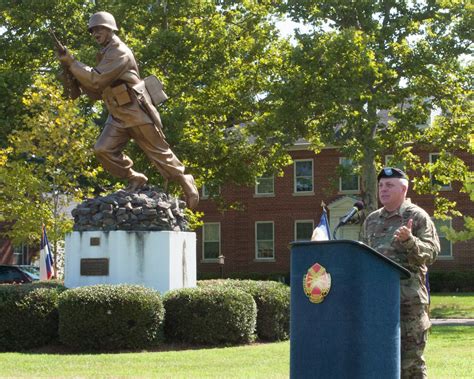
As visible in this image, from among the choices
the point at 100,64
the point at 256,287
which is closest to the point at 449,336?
the point at 256,287

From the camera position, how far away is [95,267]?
15352mm

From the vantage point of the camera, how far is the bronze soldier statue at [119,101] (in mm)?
14906

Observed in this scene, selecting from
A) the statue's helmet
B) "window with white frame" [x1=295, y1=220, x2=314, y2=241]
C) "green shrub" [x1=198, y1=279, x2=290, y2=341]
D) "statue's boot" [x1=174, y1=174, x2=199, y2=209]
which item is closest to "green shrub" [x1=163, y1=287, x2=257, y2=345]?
"green shrub" [x1=198, y1=279, x2=290, y2=341]

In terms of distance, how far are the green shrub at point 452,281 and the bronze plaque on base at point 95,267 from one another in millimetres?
28509

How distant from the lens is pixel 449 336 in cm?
1817

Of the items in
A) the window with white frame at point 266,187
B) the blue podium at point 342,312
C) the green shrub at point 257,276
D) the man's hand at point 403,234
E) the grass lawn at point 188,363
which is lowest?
the grass lawn at point 188,363

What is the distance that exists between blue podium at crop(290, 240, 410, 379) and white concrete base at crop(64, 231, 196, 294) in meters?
9.65

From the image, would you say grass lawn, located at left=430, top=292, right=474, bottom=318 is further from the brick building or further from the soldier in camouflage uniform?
the soldier in camouflage uniform

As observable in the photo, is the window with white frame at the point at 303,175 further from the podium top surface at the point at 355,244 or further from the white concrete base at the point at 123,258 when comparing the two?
the podium top surface at the point at 355,244

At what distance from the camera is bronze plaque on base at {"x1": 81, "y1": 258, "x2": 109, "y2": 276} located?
50.1ft

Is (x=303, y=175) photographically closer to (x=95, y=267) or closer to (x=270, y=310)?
(x=270, y=310)

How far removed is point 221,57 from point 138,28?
2987 mm

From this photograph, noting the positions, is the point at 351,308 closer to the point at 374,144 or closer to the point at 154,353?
the point at 154,353

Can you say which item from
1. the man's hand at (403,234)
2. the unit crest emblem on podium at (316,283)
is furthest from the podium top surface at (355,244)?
the man's hand at (403,234)
